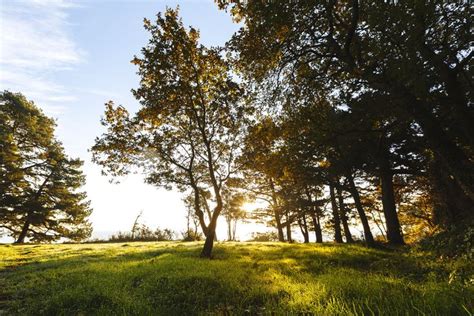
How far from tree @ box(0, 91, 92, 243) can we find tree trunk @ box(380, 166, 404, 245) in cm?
3703

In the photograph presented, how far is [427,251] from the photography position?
10523mm

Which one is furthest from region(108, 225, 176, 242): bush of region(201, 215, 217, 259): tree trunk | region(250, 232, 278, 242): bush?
region(201, 215, 217, 259): tree trunk

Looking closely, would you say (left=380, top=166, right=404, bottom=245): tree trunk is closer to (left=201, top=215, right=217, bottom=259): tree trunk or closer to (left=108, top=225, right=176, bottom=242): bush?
(left=201, top=215, right=217, bottom=259): tree trunk

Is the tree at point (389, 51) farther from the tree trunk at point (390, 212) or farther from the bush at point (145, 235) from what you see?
the bush at point (145, 235)

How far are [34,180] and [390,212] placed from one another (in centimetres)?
4013

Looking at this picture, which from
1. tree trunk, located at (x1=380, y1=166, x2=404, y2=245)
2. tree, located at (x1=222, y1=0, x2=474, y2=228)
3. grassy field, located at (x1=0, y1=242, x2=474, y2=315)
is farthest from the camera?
tree trunk, located at (x1=380, y1=166, x2=404, y2=245)

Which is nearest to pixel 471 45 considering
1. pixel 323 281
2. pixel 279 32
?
pixel 279 32

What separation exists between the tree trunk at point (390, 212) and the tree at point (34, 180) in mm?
37031

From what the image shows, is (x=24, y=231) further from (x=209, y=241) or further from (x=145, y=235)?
(x=209, y=241)

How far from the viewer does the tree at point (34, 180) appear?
30656 mm

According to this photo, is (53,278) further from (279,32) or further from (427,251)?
(427,251)

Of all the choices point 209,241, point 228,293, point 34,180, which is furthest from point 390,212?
point 34,180

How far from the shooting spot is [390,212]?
737 inches

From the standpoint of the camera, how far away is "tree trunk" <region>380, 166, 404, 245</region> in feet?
59.1
